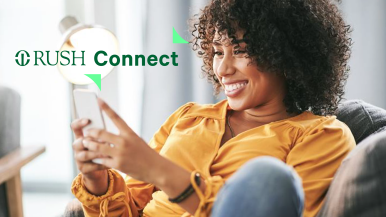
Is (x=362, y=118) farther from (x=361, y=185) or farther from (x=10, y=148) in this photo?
(x=10, y=148)

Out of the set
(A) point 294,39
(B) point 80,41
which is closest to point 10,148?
(B) point 80,41

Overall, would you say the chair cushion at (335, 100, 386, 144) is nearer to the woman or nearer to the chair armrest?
the woman

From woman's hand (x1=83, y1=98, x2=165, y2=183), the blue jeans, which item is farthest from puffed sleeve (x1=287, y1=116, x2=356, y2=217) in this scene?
woman's hand (x1=83, y1=98, x2=165, y2=183)

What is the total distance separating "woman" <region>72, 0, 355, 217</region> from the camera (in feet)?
3.29

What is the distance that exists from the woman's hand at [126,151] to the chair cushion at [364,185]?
14.0 inches

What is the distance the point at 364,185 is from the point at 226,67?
0.52 metres

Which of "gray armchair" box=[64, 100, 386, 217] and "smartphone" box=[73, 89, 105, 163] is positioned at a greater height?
"smartphone" box=[73, 89, 105, 163]

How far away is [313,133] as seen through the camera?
3.88 feet

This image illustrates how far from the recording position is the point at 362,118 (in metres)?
1.35

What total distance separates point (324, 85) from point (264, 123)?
20 centimetres

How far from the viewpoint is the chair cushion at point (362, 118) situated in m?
1.31

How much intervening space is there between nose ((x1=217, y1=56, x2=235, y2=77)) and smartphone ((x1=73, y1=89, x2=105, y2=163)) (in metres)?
0.40

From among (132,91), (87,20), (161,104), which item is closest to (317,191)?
(161,104)

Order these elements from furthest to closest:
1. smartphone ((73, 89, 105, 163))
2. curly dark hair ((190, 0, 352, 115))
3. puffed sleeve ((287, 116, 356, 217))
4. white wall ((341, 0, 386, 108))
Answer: white wall ((341, 0, 386, 108)) < curly dark hair ((190, 0, 352, 115)) < puffed sleeve ((287, 116, 356, 217)) < smartphone ((73, 89, 105, 163))
